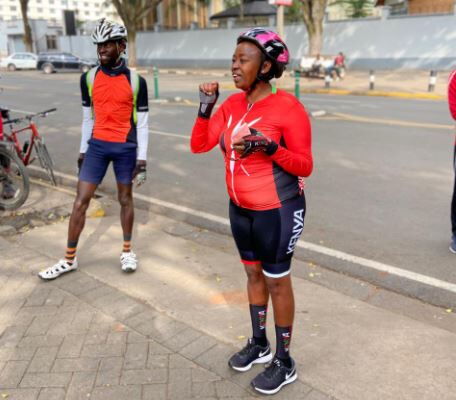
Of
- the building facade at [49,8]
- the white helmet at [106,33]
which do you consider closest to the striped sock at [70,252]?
the white helmet at [106,33]

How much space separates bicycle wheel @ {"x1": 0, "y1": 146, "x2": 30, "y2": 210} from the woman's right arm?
3.51 metres

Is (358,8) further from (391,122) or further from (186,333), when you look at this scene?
(186,333)

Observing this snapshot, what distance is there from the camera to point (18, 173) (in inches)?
220

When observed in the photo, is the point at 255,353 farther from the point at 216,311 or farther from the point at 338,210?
the point at 338,210

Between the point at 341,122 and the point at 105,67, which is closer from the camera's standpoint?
the point at 105,67

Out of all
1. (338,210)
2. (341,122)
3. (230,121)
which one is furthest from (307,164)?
(341,122)

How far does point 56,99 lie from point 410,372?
675 inches

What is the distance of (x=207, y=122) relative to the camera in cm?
270

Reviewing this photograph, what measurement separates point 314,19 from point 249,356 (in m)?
27.5

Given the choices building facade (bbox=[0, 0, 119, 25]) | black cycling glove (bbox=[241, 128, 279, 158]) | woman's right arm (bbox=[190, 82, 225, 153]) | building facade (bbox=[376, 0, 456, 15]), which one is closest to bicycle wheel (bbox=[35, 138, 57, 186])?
woman's right arm (bbox=[190, 82, 225, 153])

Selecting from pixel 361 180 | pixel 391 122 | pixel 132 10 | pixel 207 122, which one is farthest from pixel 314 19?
pixel 207 122

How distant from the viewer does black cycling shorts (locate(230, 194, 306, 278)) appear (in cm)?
255

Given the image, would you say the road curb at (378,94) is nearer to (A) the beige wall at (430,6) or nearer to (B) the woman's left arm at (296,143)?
(A) the beige wall at (430,6)

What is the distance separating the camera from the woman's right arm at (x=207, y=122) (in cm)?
261
